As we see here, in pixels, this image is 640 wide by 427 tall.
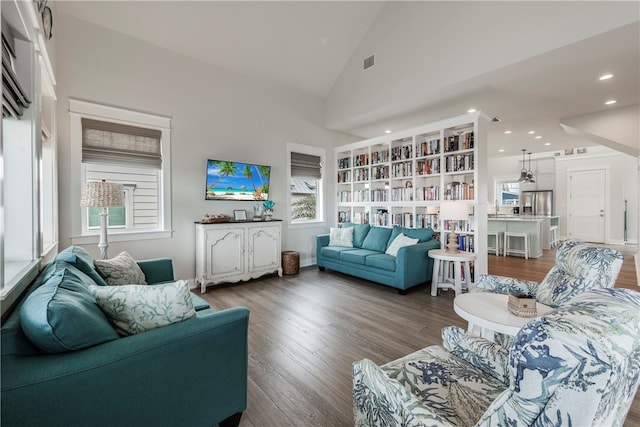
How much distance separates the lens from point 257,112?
16.3 feet

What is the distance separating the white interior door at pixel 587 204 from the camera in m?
8.75

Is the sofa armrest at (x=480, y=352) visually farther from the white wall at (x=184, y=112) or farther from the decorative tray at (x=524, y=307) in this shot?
the white wall at (x=184, y=112)

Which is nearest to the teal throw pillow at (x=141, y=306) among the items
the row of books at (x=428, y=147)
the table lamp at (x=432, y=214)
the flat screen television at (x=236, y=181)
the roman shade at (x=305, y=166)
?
the flat screen television at (x=236, y=181)

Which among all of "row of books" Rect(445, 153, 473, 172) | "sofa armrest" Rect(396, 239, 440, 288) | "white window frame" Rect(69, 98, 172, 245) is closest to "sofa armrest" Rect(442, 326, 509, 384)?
"sofa armrest" Rect(396, 239, 440, 288)

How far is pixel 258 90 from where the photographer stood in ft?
16.3

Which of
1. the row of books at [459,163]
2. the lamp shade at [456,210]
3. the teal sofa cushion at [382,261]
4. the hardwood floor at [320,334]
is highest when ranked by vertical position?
the row of books at [459,163]

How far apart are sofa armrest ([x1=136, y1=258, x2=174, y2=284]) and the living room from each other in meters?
1.00

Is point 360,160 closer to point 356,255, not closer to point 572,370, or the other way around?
point 356,255

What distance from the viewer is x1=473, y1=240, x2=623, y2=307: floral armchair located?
1725 millimetres

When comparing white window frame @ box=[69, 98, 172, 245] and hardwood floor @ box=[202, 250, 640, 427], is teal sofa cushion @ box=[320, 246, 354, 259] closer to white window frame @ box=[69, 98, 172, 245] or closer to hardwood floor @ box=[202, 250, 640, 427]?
hardwood floor @ box=[202, 250, 640, 427]

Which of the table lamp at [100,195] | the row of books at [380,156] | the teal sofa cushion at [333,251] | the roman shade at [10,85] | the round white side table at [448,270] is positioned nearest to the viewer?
the roman shade at [10,85]

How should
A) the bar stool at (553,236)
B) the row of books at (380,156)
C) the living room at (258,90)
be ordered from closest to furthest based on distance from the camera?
the living room at (258,90) < the row of books at (380,156) < the bar stool at (553,236)

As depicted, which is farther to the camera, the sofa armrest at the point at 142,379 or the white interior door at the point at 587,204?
the white interior door at the point at 587,204

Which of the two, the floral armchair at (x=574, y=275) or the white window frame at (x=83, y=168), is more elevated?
the white window frame at (x=83, y=168)
